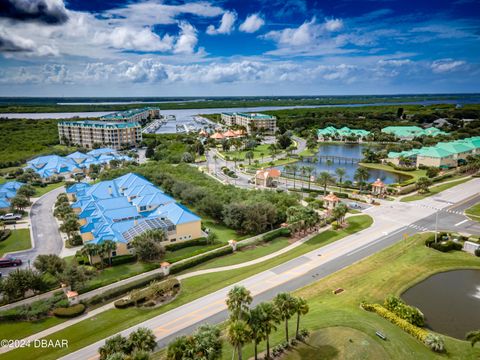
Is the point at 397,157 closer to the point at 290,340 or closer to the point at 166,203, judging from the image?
the point at 166,203

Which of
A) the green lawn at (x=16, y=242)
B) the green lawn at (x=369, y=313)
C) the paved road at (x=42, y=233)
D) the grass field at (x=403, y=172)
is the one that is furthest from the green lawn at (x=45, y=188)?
the grass field at (x=403, y=172)

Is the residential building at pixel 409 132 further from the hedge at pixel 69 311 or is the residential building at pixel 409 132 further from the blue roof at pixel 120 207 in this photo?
the hedge at pixel 69 311

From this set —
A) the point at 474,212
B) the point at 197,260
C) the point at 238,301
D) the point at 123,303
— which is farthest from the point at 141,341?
the point at 474,212

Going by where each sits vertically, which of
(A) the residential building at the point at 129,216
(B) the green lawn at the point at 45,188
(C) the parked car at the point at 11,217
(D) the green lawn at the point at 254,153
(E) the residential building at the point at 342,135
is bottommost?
(C) the parked car at the point at 11,217

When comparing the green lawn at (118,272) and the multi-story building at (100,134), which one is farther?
the multi-story building at (100,134)

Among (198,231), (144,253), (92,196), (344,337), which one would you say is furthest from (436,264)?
(92,196)

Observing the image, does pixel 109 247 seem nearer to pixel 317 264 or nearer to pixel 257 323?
pixel 257 323

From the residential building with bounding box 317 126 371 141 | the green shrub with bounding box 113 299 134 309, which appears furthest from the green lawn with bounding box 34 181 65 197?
the residential building with bounding box 317 126 371 141
